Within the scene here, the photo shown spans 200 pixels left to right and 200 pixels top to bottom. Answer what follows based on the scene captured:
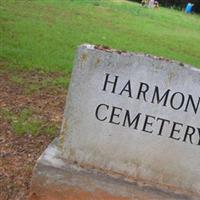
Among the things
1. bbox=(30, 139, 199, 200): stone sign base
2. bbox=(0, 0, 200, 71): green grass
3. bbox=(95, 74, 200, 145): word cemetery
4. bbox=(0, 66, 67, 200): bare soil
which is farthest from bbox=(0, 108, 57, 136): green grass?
bbox=(0, 0, 200, 71): green grass

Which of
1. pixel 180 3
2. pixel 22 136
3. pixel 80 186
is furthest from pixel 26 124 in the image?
pixel 180 3

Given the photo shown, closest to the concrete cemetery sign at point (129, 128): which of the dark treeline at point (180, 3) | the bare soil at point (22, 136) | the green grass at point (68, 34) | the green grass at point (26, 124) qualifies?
the bare soil at point (22, 136)

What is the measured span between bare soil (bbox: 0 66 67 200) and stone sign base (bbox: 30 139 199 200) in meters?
0.25

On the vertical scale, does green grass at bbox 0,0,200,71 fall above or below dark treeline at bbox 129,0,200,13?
above

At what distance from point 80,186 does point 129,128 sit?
1.82 feet

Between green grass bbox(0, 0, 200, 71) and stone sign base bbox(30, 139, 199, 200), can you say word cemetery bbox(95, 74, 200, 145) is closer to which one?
stone sign base bbox(30, 139, 199, 200)

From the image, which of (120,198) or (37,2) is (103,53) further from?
(37,2)

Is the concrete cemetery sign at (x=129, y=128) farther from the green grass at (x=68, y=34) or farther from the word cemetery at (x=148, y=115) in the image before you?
the green grass at (x=68, y=34)

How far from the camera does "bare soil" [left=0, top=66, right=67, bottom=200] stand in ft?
14.4

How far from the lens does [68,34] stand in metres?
11.2

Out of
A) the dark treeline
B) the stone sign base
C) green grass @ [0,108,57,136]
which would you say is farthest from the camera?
the dark treeline

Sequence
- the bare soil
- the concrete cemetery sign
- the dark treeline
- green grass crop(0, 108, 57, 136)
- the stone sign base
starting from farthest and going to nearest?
the dark treeline < green grass crop(0, 108, 57, 136) < the bare soil < the stone sign base < the concrete cemetery sign

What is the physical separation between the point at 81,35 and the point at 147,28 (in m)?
4.74

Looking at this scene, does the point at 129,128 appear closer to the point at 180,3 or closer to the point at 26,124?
the point at 26,124
